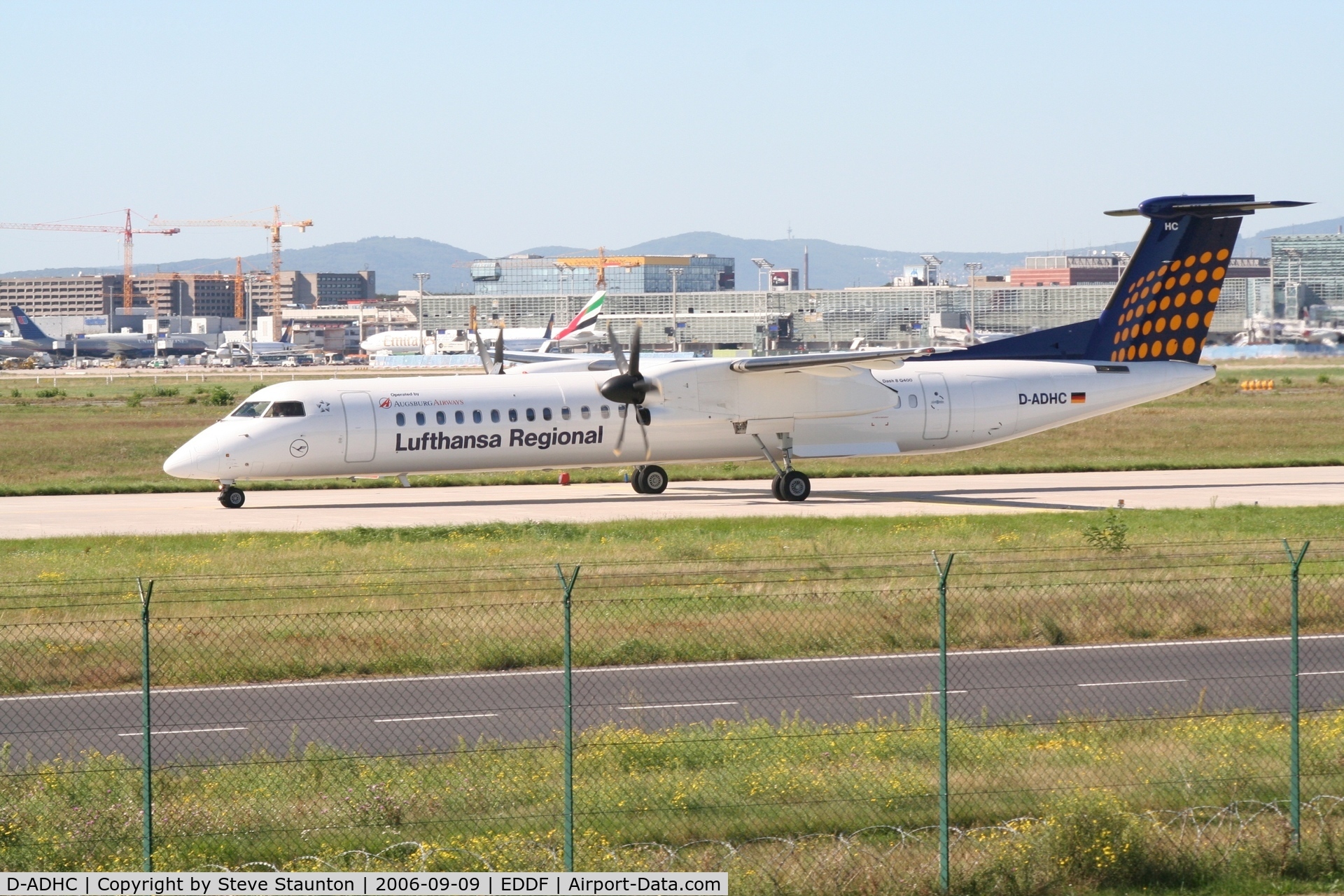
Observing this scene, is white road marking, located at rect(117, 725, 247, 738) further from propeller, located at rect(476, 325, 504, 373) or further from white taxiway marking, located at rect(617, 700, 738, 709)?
propeller, located at rect(476, 325, 504, 373)

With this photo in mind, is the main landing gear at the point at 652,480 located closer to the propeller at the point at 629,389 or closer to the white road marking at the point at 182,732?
the propeller at the point at 629,389

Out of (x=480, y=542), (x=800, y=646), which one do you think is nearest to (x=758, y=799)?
(x=800, y=646)

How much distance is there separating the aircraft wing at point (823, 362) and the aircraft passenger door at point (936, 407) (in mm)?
1322

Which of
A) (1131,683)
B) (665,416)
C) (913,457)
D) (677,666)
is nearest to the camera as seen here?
(1131,683)

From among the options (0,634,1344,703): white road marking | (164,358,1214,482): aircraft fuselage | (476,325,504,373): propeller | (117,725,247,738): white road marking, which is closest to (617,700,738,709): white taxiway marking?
(0,634,1344,703): white road marking

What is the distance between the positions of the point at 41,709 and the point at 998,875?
1024cm

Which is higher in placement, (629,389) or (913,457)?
(629,389)

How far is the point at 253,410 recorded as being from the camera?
102 ft

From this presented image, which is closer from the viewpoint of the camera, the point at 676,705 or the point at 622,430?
the point at 676,705

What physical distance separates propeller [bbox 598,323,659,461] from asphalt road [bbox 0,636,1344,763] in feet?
49.5

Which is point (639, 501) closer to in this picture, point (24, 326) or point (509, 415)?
point (509, 415)

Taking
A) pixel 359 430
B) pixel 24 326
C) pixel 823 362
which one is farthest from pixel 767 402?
pixel 24 326

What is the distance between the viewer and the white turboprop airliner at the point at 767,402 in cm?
3098

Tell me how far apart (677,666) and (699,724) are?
380 cm
